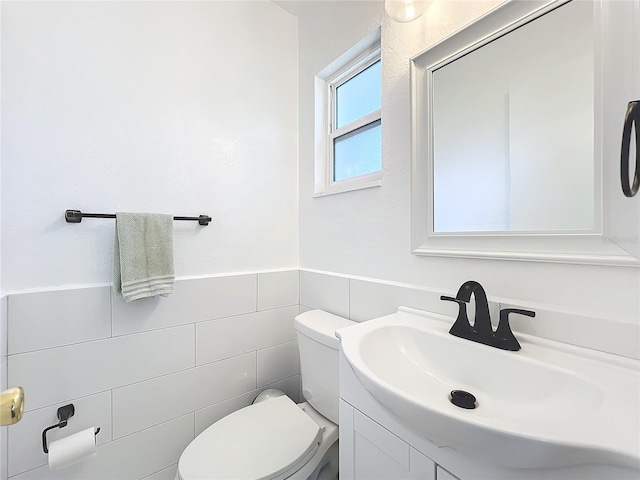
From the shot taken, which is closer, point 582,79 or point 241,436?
point 582,79

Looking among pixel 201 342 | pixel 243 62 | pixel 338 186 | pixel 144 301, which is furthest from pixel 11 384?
pixel 243 62

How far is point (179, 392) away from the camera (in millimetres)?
1195

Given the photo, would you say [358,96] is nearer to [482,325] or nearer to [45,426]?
[482,325]

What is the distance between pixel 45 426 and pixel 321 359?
98cm

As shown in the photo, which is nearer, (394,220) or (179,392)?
(394,220)

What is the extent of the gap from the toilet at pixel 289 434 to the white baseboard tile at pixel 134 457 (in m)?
0.29

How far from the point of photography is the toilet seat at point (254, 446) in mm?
851

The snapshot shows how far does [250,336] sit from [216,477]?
0.60 metres

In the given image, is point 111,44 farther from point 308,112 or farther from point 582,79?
point 582,79

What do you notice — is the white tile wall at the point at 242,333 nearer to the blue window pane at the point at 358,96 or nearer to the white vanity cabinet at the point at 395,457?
the white vanity cabinet at the point at 395,457

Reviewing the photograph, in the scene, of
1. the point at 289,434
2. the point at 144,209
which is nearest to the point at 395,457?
the point at 289,434

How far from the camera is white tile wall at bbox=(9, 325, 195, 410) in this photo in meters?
0.92

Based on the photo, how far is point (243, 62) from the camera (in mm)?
1403

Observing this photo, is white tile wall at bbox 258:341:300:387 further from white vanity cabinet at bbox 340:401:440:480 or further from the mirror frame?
the mirror frame
